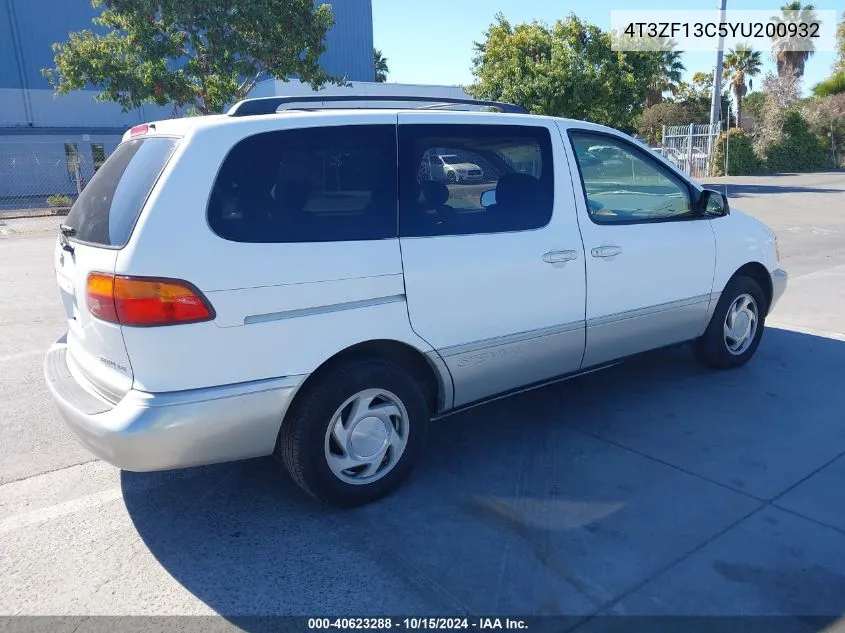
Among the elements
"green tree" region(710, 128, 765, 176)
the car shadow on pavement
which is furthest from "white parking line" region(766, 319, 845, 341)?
"green tree" region(710, 128, 765, 176)

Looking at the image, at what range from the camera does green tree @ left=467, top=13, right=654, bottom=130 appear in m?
23.5

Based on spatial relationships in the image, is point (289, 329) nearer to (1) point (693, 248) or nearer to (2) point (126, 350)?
(2) point (126, 350)

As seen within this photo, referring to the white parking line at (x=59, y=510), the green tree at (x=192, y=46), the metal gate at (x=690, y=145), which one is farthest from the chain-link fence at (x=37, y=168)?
the white parking line at (x=59, y=510)

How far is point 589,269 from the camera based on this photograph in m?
4.13

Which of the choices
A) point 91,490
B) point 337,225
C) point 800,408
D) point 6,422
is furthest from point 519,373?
point 6,422

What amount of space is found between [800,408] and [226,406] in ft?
12.3

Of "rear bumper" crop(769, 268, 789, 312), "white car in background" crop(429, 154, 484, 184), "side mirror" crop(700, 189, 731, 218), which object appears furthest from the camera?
"rear bumper" crop(769, 268, 789, 312)

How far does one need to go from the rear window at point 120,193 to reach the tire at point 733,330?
391 cm

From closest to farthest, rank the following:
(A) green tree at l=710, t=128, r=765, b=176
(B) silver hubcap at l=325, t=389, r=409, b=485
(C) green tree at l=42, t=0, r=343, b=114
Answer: (B) silver hubcap at l=325, t=389, r=409, b=485 → (C) green tree at l=42, t=0, r=343, b=114 → (A) green tree at l=710, t=128, r=765, b=176

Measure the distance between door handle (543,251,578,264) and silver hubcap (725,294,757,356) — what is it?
5.95 feet

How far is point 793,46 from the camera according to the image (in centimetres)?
4666

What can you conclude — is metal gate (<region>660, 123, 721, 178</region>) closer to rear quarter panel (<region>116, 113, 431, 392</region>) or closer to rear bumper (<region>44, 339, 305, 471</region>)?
rear quarter panel (<region>116, 113, 431, 392</region>)

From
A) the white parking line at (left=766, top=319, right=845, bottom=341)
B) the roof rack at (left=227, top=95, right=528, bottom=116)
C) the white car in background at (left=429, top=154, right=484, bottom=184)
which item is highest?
the roof rack at (left=227, top=95, right=528, bottom=116)

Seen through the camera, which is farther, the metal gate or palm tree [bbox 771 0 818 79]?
palm tree [bbox 771 0 818 79]
